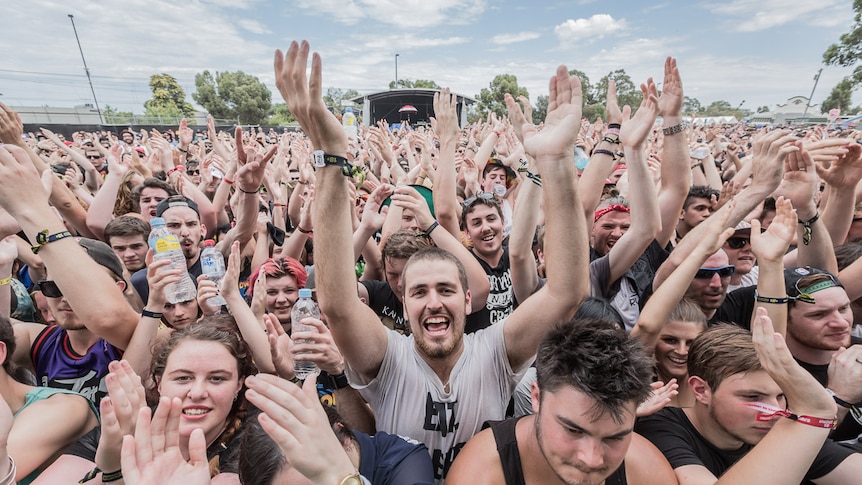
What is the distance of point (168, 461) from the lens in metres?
1.34

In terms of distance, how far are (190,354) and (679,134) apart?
149 inches

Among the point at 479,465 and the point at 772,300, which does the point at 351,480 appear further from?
the point at 772,300

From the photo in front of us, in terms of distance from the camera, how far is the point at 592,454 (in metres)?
1.54

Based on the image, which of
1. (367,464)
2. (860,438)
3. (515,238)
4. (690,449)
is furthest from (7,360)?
(860,438)

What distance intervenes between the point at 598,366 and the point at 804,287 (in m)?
1.91

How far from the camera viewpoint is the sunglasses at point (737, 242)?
339cm

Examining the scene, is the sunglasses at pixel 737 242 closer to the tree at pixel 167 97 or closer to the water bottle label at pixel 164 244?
the water bottle label at pixel 164 244

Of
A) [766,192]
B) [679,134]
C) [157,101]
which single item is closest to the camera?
[766,192]

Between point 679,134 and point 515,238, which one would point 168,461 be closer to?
point 515,238

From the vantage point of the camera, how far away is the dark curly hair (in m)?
1.56

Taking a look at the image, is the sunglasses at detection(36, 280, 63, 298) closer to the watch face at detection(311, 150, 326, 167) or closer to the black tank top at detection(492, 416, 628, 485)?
the watch face at detection(311, 150, 326, 167)

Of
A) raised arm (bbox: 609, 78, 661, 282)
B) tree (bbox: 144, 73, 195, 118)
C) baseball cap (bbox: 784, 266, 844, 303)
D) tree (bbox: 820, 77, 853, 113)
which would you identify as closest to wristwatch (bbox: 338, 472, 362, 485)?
raised arm (bbox: 609, 78, 661, 282)

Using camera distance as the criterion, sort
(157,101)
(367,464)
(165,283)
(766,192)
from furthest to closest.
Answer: (157,101), (766,192), (165,283), (367,464)

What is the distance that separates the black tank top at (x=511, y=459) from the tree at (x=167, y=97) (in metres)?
58.2
